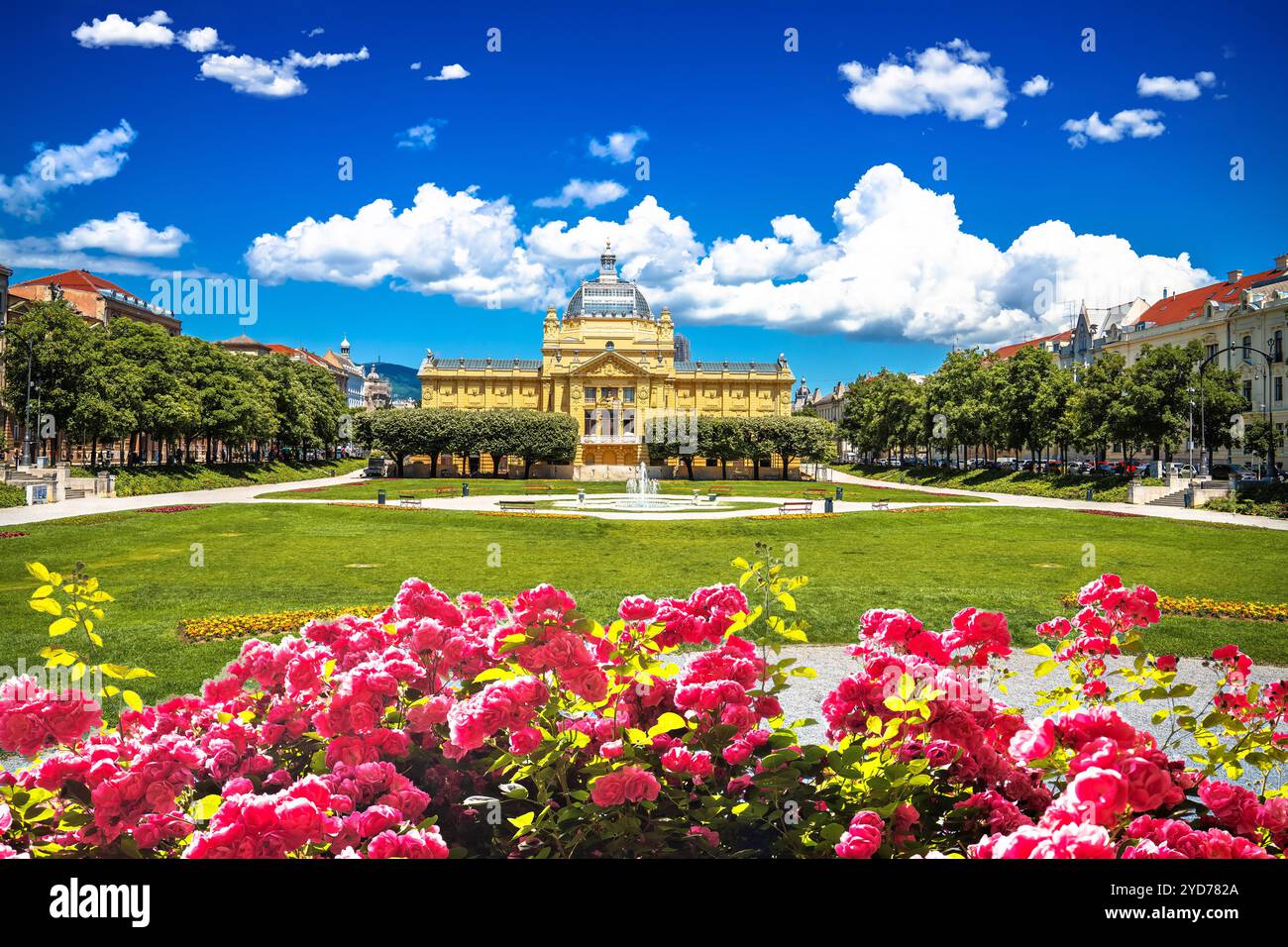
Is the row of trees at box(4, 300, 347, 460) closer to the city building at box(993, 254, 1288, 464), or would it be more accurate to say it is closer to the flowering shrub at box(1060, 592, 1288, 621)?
the flowering shrub at box(1060, 592, 1288, 621)

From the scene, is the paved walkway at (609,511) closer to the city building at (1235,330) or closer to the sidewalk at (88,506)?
the sidewalk at (88,506)

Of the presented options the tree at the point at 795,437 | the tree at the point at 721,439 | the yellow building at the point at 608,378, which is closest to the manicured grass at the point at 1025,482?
the tree at the point at 795,437

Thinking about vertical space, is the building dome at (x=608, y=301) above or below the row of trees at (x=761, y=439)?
above

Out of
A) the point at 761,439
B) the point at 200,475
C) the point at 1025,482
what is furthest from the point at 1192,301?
the point at 200,475

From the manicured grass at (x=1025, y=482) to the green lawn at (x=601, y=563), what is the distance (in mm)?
16583

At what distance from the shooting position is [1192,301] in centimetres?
7569

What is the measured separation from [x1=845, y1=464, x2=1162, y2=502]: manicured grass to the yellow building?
1188 inches

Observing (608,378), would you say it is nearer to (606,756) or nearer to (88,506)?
(88,506)

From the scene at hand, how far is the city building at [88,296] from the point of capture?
45.8 metres

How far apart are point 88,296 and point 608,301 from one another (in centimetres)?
6714

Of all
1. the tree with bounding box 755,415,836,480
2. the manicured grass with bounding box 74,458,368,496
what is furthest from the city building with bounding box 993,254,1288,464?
the manicured grass with bounding box 74,458,368,496

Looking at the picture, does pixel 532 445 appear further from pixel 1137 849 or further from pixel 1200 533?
pixel 1137 849

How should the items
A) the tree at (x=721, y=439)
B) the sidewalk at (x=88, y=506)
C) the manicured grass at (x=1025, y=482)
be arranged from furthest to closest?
the tree at (x=721, y=439), the manicured grass at (x=1025, y=482), the sidewalk at (x=88, y=506)

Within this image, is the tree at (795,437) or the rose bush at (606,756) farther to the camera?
the tree at (795,437)
